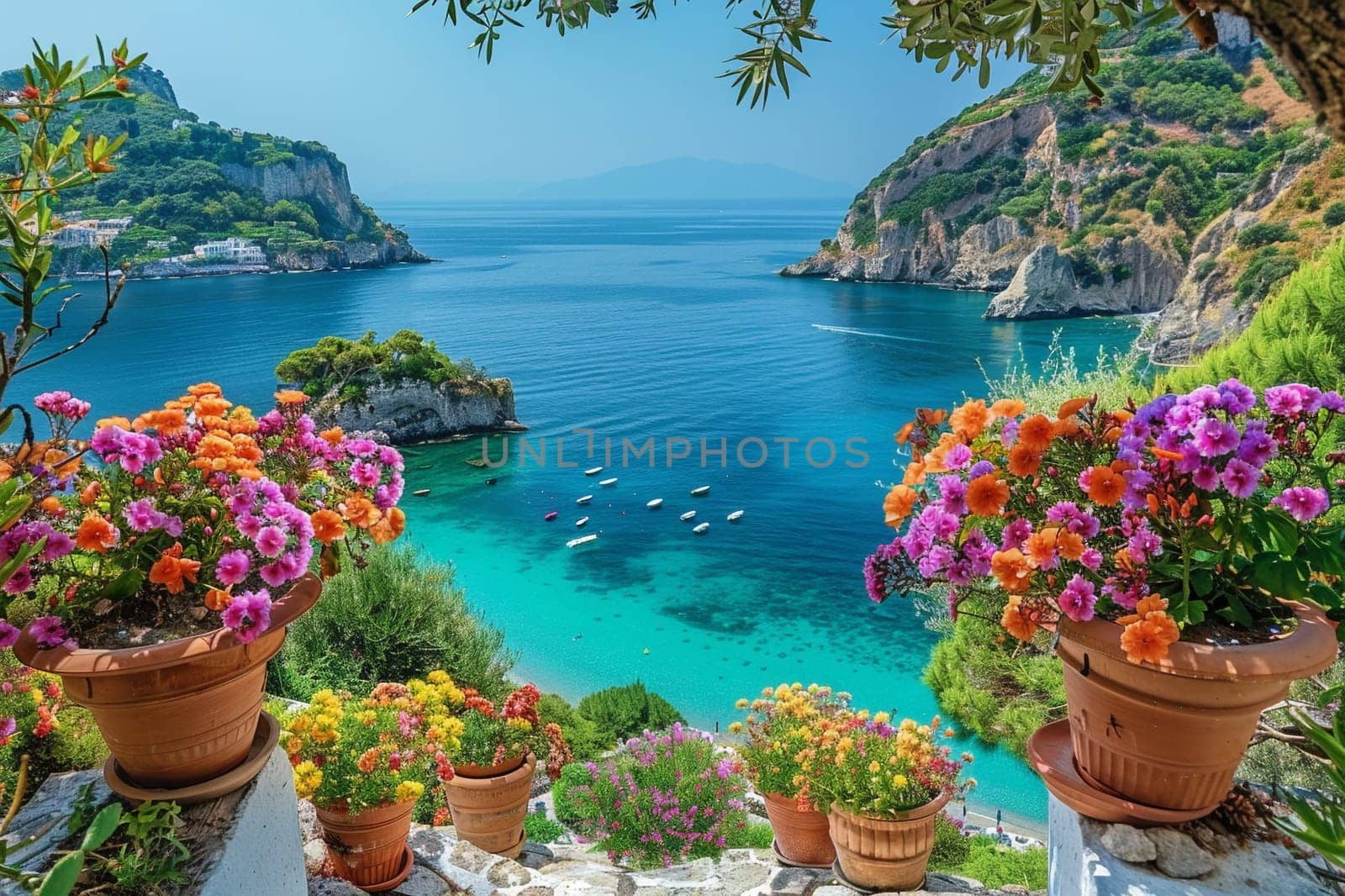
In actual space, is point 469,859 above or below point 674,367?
above

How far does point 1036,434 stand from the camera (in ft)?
5.66

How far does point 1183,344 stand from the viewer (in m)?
38.5

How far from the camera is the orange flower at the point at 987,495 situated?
1.71 m

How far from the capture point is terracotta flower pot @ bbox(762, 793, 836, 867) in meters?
3.61

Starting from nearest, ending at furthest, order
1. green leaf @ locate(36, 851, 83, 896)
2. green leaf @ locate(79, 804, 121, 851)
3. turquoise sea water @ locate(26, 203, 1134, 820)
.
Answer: green leaf @ locate(36, 851, 83, 896) → green leaf @ locate(79, 804, 121, 851) → turquoise sea water @ locate(26, 203, 1134, 820)

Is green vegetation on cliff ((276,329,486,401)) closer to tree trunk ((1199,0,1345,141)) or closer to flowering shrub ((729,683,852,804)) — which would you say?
flowering shrub ((729,683,852,804))

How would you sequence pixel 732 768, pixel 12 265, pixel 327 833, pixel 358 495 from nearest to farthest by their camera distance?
pixel 12 265 < pixel 358 495 < pixel 327 833 < pixel 732 768

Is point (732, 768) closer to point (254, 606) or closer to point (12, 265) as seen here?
point (254, 606)

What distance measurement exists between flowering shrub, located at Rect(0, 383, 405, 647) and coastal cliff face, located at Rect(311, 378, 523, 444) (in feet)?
109

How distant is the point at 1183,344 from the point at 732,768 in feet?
137

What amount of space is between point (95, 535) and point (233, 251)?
8979 cm

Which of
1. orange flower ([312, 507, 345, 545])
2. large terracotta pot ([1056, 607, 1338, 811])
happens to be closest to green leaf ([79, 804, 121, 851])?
orange flower ([312, 507, 345, 545])

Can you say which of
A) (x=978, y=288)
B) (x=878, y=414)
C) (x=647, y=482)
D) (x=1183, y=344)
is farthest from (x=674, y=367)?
(x=978, y=288)

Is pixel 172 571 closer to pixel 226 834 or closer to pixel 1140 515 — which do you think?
pixel 226 834
